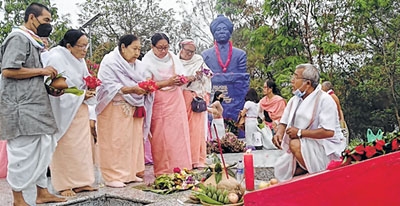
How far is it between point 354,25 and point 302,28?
1239 mm

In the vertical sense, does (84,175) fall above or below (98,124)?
below

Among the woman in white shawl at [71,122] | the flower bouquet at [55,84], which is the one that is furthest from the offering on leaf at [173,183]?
the flower bouquet at [55,84]

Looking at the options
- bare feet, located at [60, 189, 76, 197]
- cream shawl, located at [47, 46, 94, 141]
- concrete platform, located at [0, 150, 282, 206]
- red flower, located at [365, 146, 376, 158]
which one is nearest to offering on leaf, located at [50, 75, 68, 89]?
cream shawl, located at [47, 46, 94, 141]

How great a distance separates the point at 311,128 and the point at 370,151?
5.21 feet

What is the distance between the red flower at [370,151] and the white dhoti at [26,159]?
7.47 ft

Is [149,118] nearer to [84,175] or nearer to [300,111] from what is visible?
[84,175]

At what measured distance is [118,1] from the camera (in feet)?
52.7

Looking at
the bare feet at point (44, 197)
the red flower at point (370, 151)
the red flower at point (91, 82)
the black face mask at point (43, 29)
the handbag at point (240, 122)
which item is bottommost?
the bare feet at point (44, 197)

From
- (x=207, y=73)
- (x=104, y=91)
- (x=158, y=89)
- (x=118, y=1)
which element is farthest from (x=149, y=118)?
(x=118, y=1)

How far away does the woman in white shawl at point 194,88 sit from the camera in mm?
5141

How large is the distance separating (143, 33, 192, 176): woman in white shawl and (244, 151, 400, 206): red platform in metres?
2.96

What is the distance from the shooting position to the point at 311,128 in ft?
11.7

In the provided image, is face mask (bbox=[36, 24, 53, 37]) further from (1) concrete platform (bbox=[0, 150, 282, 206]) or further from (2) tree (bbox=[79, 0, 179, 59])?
(2) tree (bbox=[79, 0, 179, 59])

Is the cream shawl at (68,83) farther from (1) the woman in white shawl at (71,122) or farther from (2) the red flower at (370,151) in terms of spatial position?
(2) the red flower at (370,151)
